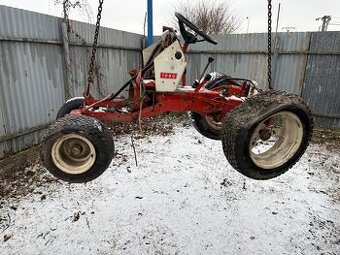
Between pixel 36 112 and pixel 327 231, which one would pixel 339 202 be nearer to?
pixel 327 231

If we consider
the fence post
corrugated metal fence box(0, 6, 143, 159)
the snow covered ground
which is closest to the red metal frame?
the snow covered ground

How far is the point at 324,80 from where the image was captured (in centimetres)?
664

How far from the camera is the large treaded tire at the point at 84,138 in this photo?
2.00m

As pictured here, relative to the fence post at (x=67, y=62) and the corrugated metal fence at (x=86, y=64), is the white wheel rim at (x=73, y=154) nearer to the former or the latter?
the corrugated metal fence at (x=86, y=64)

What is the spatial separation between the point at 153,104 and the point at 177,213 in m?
1.52

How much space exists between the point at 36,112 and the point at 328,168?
4971 millimetres

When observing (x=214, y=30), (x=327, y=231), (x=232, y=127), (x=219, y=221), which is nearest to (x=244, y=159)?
(x=232, y=127)

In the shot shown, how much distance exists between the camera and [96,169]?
6.78 feet

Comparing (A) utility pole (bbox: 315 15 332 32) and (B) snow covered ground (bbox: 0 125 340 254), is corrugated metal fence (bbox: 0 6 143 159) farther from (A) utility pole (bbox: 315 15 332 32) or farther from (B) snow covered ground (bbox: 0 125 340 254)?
(A) utility pole (bbox: 315 15 332 32)

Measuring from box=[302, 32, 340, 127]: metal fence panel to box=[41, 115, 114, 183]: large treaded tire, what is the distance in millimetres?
6070

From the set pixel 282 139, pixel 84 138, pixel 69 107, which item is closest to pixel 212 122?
pixel 282 139

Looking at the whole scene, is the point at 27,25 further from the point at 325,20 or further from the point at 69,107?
the point at 325,20

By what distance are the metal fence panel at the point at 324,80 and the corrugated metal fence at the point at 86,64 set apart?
2 centimetres

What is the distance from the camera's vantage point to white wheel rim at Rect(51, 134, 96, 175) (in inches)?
80.1
